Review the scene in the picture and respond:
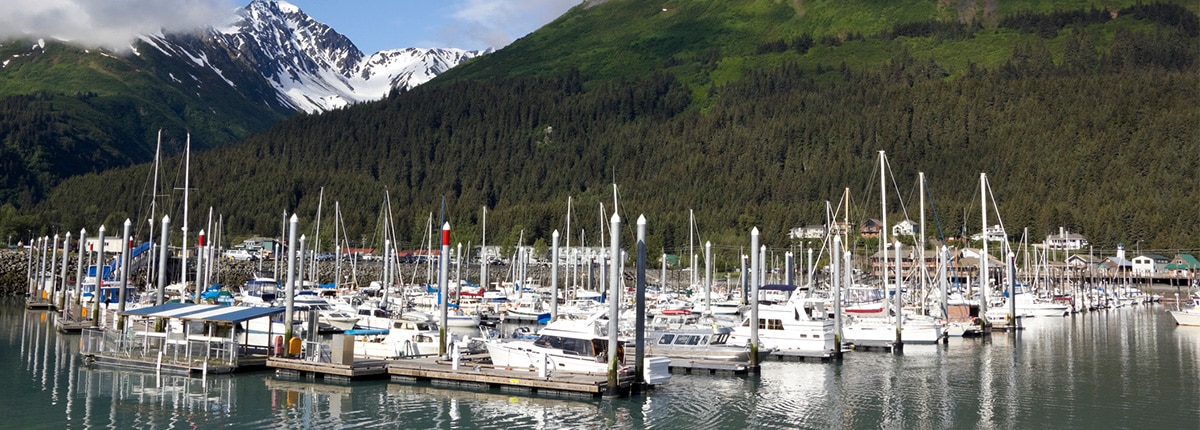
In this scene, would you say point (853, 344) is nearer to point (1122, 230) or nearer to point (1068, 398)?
point (1068, 398)

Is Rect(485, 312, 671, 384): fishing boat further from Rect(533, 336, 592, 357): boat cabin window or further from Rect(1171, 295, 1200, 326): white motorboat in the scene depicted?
Rect(1171, 295, 1200, 326): white motorboat

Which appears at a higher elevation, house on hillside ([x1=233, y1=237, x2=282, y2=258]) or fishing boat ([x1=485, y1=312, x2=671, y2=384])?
house on hillside ([x1=233, y1=237, x2=282, y2=258])

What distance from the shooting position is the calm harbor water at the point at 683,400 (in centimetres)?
3909

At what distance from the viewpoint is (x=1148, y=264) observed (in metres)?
188

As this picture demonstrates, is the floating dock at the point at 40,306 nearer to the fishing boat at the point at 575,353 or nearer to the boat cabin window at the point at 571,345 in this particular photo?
the fishing boat at the point at 575,353

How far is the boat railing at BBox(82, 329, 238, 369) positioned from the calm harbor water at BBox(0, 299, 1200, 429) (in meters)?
0.94

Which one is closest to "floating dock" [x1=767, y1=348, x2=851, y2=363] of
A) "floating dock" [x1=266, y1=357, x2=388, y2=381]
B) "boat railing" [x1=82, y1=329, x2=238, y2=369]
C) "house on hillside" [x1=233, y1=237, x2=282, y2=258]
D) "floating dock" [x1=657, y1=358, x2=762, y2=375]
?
"floating dock" [x1=657, y1=358, x2=762, y2=375]

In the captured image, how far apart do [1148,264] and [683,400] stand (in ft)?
565

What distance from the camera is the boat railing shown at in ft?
160

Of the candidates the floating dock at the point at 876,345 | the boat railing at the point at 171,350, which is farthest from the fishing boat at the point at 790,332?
the boat railing at the point at 171,350

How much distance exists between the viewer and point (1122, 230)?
19612cm

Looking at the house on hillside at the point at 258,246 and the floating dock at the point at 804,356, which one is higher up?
the house on hillside at the point at 258,246

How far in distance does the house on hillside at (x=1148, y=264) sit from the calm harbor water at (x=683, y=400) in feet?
451

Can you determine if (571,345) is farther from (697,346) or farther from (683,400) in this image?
(697,346)
